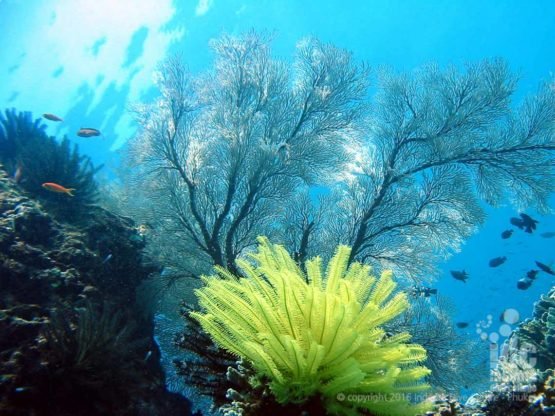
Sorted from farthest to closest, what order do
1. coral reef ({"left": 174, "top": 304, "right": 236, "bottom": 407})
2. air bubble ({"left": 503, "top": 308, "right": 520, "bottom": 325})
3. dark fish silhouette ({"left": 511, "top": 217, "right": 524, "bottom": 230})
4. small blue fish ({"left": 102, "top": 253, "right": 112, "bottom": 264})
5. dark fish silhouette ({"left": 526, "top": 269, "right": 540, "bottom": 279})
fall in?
dark fish silhouette ({"left": 526, "top": 269, "right": 540, "bottom": 279}) < dark fish silhouette ({"left": 511, "top": 217, "right": 524, "bottom": 230}) < air bubble ({"left": 503, "top": 308, "right": 520, "bottom": 325}) < small blue fish ({"left": 102, "top": 253, "right": 112, "bottom": 264}) < coral reef ({"left": 174, "top": 304, "right": 236, "bottom": 407})

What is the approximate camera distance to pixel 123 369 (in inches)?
143

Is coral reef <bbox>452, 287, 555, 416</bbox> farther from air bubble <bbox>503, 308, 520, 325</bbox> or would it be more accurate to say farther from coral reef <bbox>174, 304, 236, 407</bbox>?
air bubble <bbox>503, 308, 520, 325</bbox>

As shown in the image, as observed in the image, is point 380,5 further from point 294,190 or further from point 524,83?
point 294,190

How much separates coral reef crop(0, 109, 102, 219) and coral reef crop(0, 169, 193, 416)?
371 millimetres

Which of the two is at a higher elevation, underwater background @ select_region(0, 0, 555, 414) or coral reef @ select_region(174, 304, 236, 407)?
underwater background @ select_region(0, 0, 555, 414)

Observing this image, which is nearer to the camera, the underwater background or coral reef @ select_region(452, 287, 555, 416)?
coral reef @ select_region(452, 287, 555, 416)

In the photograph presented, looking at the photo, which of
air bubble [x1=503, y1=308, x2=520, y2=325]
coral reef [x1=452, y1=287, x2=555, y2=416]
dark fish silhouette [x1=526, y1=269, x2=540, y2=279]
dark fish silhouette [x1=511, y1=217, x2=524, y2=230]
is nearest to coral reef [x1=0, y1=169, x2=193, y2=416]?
coral reef [x1=452, y1=287, x2=555, y2=416]

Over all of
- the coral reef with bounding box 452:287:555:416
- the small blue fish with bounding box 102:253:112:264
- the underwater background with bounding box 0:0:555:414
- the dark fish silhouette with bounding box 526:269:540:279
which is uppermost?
the underwater background with bounding box 0:0:555:414

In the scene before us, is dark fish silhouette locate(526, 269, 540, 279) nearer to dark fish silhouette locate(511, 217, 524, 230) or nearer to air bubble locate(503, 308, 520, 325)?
air bubble locate(503, 308, 520, 325)

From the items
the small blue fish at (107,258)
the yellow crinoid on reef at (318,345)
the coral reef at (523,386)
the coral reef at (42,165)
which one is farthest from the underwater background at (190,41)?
the yellow crinoid on reef at (318,345)

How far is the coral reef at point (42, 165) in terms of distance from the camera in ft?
19.1

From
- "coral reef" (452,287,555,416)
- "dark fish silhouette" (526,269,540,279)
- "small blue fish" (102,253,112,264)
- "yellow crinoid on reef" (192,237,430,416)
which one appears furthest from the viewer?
"dark fish silhouette" (526,269,540,279)

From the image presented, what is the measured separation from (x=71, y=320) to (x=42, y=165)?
138 inches

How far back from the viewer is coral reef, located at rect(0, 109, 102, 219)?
5.82 metres
